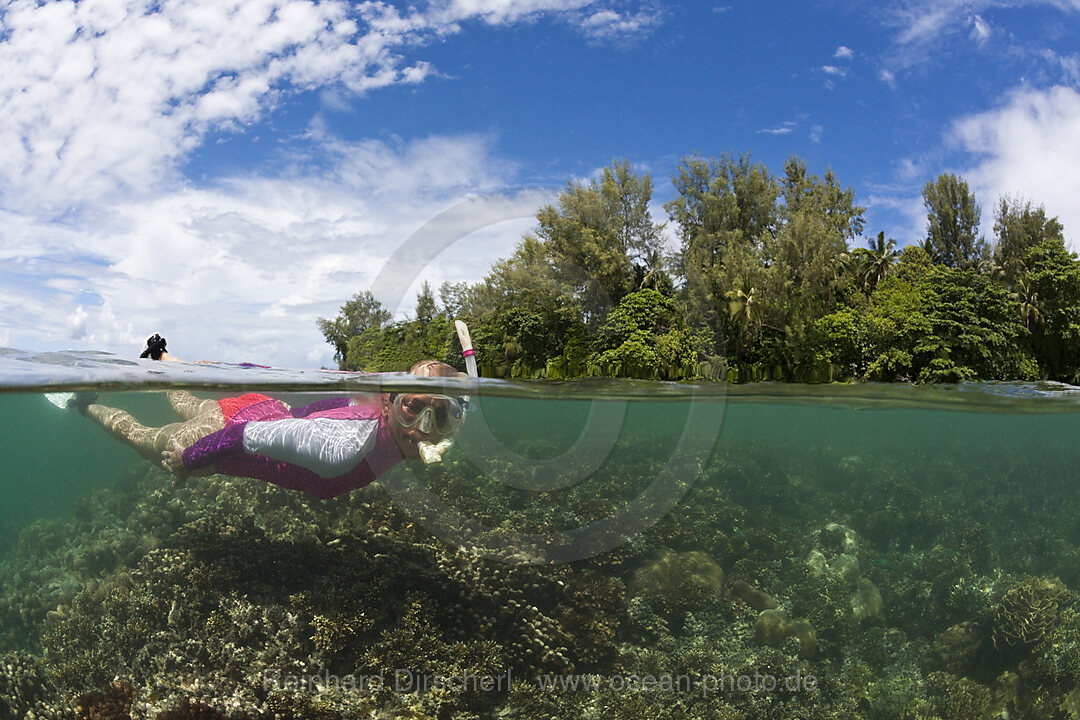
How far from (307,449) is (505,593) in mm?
2717

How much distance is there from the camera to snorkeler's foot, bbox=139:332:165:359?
8438mm

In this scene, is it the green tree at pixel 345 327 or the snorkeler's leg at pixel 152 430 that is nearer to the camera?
the snorkeler's leg at pixel 152 430

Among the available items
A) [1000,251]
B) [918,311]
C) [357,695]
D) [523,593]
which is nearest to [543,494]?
[523,593]

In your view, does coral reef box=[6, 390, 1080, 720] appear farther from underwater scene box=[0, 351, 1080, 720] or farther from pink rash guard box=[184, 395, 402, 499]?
pink rash guard box=[184, 395, 402, 499]

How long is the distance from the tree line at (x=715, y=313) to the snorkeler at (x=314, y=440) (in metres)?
16.1

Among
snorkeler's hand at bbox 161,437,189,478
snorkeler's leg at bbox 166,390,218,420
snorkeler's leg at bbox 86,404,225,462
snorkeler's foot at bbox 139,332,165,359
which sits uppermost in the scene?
snorkeler's foot at bbox 139,332,165,359

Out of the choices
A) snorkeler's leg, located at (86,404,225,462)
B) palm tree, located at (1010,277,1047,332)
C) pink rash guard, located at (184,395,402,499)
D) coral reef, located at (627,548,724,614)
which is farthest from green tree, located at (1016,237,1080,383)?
snorkeler's leg, located at (86,404,225,462)

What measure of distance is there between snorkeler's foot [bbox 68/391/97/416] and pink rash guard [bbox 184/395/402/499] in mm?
3715

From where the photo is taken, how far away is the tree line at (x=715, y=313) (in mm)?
27438

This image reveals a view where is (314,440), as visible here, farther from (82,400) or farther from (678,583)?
(82,400)

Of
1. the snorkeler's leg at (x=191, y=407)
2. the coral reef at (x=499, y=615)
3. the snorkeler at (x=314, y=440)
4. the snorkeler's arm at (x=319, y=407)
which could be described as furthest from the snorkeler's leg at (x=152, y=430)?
the coral reef at (x=499, y=615)

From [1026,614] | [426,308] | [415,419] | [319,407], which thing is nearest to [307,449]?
[415,419]

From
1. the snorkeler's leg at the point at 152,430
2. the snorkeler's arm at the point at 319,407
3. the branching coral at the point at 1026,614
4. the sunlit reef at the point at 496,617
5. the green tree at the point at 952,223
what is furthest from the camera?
the green tree at the point at 952,223

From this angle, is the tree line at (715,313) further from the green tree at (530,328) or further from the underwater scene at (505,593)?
the underwater scene at (505,593)
